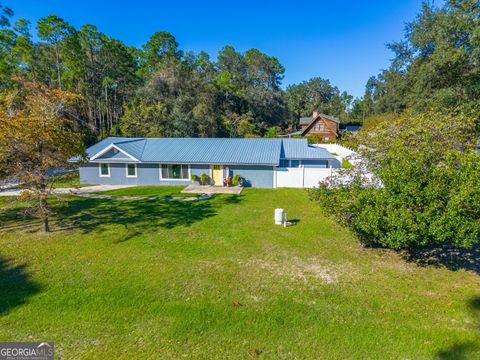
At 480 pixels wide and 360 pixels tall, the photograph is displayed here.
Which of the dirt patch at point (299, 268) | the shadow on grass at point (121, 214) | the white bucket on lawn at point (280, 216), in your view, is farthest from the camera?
the shadow on grass at point (121, 214)

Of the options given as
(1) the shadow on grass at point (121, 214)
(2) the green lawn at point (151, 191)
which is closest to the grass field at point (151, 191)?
(2) the green lawn at point (151, 191)

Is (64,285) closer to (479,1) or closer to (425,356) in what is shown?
(425,356)

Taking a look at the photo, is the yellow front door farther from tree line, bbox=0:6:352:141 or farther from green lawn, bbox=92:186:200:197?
tree line, bbox=0:6:352:141

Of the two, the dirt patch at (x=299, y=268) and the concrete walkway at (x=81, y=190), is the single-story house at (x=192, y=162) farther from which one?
the dirt patch at (x=299, y=268)

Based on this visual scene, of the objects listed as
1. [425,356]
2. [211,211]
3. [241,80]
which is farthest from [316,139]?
[425,356]

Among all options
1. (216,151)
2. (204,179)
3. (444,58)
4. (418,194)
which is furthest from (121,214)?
(444,58)

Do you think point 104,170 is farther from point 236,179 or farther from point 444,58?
point 444,58

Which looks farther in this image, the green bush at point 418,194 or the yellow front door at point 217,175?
the yellow front door at point 217,175
